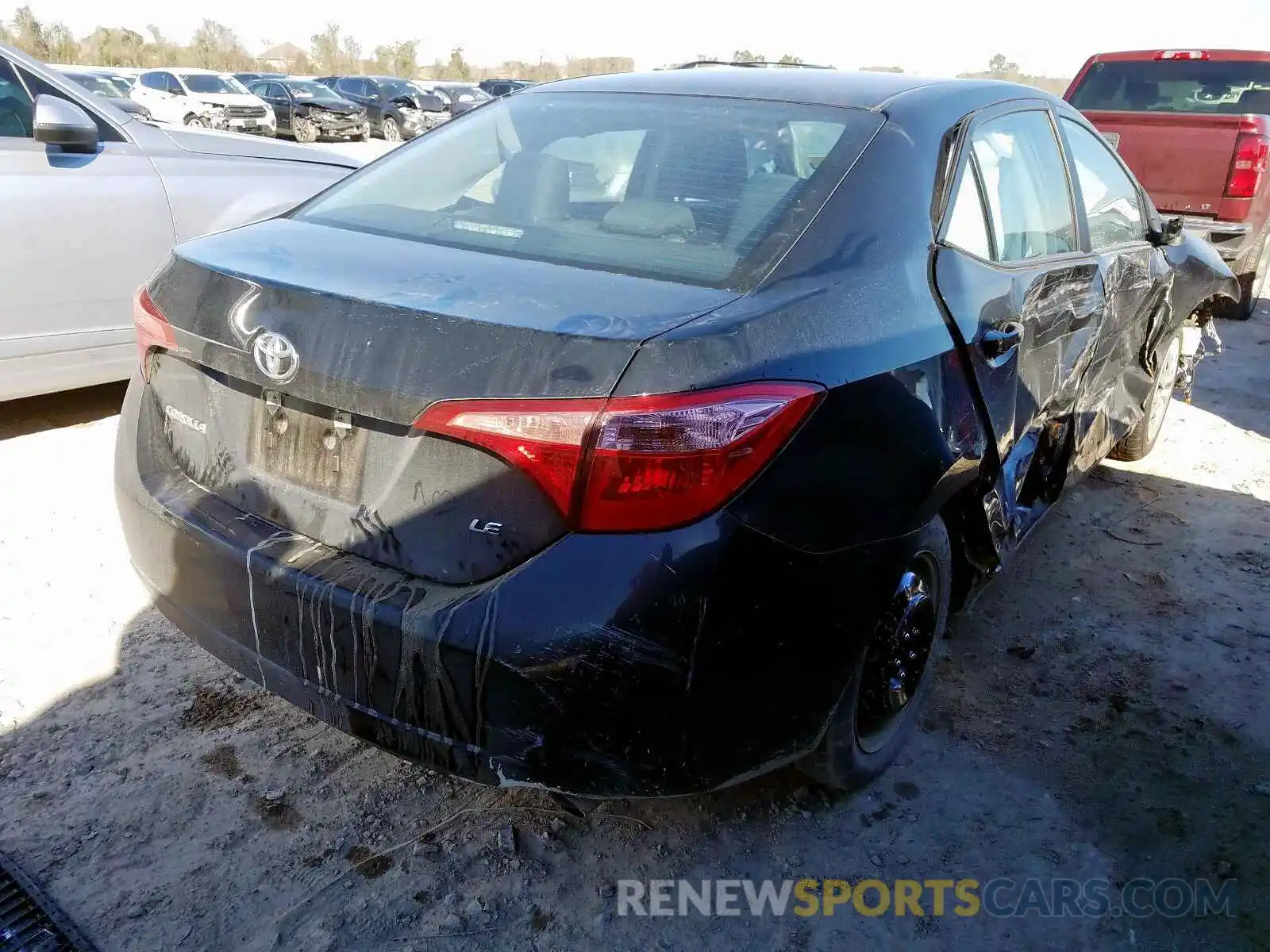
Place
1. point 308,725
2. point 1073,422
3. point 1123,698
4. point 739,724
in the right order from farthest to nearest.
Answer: point 1073,422 → point 1123,698 → point 308,725 → point 739,724

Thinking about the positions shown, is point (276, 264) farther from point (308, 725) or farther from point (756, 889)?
point (756, 889)

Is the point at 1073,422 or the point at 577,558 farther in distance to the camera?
the point at 1073,422

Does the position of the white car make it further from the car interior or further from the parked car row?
the car interior

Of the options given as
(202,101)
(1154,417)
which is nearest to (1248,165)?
(1154,417)

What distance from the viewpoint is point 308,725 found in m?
2.65

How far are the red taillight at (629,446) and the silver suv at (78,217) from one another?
2.68 meters

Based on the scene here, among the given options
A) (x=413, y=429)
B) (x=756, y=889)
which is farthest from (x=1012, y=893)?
(x=413, y=429)

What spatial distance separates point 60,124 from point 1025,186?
3.71 meters

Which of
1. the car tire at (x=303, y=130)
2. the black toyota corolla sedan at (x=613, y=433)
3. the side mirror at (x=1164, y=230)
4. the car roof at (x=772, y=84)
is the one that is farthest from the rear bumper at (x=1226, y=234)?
the car tire at (x=303, y=130)

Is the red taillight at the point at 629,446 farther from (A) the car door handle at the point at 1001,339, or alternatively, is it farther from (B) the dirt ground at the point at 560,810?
(B) the dirt ground at the point at 560,810

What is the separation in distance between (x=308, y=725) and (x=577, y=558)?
132cm

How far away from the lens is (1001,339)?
2.43m

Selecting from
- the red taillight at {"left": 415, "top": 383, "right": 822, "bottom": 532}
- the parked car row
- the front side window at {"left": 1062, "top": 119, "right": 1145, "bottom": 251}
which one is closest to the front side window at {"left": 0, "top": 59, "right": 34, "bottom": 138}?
the red taillight at {"left": 415, "top": 383, "right": 822, "bottom": 532}

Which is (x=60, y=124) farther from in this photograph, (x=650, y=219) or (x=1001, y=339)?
(x=1001, y=339)
